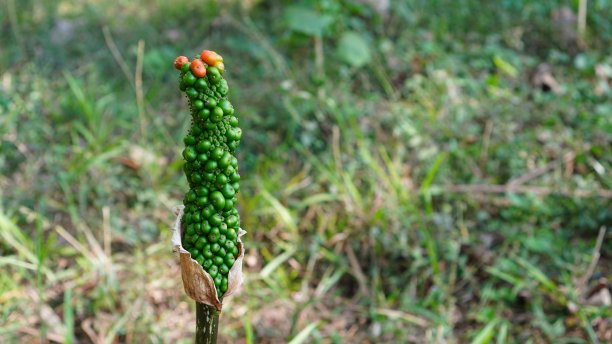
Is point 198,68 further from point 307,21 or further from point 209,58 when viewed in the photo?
point 307,21

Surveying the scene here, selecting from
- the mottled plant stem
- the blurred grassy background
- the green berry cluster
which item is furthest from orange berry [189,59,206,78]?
the blurred grassy background

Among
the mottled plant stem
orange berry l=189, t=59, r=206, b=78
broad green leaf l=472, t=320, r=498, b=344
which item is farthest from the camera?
broad green leaf l=472, t=320, r=498, b=344

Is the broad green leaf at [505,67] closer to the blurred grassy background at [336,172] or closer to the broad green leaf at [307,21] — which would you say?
the blurred grassy background at [336,172]

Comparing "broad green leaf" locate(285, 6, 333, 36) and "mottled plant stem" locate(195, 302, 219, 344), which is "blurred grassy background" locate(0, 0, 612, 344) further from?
"mottled plant stem" locate(195, 302, 219, 344)

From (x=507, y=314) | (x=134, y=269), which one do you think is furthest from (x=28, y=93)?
(x=507, y=314)

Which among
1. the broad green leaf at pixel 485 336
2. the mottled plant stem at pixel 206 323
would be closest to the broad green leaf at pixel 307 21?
the broad green leaf at pixel 485 336

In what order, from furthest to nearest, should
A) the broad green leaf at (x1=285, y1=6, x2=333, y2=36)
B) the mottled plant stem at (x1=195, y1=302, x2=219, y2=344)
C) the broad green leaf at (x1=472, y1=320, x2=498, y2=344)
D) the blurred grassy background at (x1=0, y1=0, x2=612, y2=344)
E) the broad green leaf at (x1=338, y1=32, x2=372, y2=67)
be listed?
the broad green leaf at (x1=338, y1=32, x2=372, y2=67)
the broad green leaf at (x1=285, y1=6, x2=333, y2=36)
the blurred grassy background at (x1=0, y1=0, x2=612, y2=344)
the broad green leaf at (x1=472, y1=320, x2=498, y2=344)
the mottled plant stem at (x1=195, y1=302, x2=219, y2=344)

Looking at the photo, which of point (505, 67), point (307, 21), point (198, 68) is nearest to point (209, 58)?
point (198, 68)

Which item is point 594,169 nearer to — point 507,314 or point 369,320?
point 507,314
